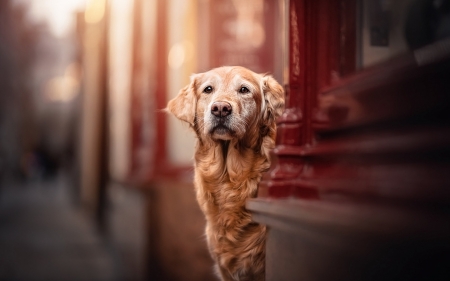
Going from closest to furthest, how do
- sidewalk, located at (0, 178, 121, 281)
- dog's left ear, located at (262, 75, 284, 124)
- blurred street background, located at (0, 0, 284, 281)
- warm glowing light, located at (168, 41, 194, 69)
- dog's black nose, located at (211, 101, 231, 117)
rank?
dog's black nose, located at (211, 101, 231, 117) → dog's left ear, located at (262, 75, 284, 124) → blurred street background, located at (0, 0, 284, 281) → warm glowing light, located at (168, 41, 194, 69) → sidewalk, located at (0, 178, 121, 281)

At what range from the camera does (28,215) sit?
1352 cm

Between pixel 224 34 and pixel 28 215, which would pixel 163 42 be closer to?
pixel 224 34

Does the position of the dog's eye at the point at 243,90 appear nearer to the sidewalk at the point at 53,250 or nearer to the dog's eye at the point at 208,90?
the dog's eye at the point at 208,90

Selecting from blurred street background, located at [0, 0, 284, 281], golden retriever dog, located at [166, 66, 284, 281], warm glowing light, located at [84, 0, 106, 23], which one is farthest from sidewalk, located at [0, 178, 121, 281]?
golden retriever dog, located at [166, 66, 284, 281]

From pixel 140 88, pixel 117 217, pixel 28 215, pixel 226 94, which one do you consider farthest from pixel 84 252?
pixel 226 94

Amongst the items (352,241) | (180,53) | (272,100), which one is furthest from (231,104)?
(180,53)

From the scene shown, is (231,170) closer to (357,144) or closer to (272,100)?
(272,100)

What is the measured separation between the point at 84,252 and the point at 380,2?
800cm

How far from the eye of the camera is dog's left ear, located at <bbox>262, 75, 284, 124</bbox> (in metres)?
1.87

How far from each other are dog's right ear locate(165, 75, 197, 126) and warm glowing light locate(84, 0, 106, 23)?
8.12m

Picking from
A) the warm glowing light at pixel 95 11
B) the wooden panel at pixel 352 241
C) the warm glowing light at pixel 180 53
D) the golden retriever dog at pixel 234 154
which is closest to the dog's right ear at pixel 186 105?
the golden retriever dog at pixel 234 154

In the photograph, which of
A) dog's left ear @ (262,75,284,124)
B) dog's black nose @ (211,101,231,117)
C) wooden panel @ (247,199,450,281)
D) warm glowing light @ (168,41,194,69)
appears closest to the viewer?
wooden panel @ (247,199,450,281)

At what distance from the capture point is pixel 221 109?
1744 millimetres

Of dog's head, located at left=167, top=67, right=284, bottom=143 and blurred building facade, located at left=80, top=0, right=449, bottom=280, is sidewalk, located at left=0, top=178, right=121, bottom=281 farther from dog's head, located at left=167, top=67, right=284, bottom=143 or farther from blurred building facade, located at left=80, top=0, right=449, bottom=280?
dog's head, located at left=167, top=67, right=284, bottom=143
